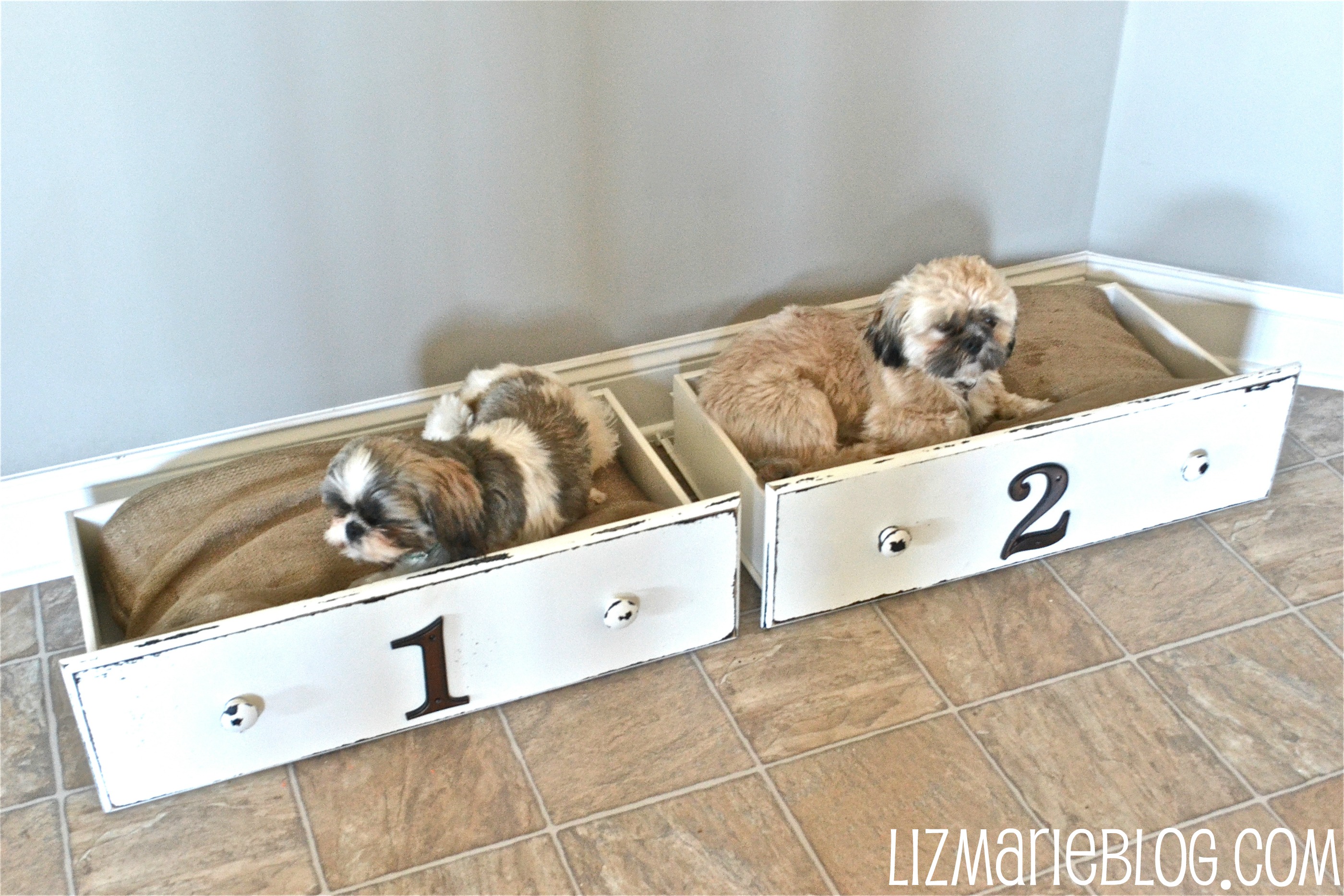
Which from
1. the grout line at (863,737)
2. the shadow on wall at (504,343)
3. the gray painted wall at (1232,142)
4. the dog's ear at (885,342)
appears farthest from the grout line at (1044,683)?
the shadow on wall at (504,343)

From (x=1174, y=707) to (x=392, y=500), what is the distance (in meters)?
1.24

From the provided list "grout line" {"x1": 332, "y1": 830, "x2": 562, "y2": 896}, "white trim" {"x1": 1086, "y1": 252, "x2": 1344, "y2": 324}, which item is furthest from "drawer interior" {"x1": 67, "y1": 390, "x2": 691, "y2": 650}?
"white trim" {"x1": 1086, "y1": 252, "x2": 1344, "y2": 324}

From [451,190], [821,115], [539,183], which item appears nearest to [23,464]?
[451,190]

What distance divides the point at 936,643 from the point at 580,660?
0.59 metres

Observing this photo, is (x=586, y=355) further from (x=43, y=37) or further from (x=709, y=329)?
(x=43, y=37)

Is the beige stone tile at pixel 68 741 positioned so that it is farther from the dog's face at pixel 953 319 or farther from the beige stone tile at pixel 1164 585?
the beige stone tile at pixel 1164 585

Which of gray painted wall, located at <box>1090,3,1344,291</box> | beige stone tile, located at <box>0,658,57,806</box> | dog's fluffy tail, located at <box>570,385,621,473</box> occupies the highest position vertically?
gray painted wall, located at <box>1090,3,1344,291</box>

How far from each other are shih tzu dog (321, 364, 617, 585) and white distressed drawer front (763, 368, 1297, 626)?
1.14 ft

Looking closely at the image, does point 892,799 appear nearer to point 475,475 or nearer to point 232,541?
point 475,475

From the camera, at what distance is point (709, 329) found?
247cm

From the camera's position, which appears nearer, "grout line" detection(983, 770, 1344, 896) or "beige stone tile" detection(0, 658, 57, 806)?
"grout line" detection(983, 770, 1344, 896)

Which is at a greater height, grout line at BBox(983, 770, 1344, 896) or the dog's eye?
the dog's eye

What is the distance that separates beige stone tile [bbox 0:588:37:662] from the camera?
207 cm

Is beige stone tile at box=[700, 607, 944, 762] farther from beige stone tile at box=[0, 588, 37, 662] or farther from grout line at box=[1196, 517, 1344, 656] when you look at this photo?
beige stone tile at box=[0, 588, 37, 662]
